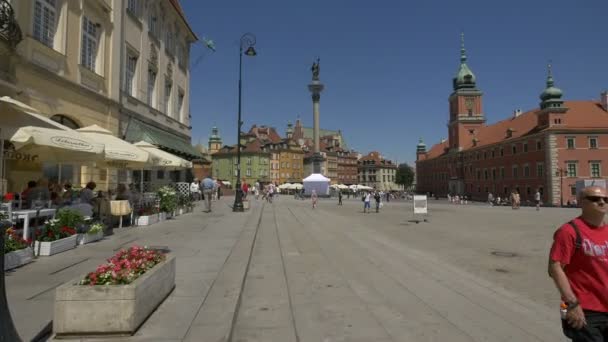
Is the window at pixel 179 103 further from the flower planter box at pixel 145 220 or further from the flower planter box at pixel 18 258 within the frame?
the flower planter box at pixel 18 258

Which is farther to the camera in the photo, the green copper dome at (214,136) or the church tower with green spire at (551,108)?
the green copper dome at (214,136)

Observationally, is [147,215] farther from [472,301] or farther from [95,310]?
[472,301]

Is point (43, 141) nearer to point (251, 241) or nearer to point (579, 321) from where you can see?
point (251, 241)

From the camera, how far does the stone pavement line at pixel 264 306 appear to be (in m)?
4.26

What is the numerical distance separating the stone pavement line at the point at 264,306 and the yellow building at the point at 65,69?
9464 millimetres

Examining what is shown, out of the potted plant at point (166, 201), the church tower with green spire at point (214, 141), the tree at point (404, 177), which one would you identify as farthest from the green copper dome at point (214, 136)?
the potted plant at point (166, 201)

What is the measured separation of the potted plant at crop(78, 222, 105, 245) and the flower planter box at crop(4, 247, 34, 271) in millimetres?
1843

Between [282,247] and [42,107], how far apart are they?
954 centimetres

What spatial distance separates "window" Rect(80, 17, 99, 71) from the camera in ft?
51.7

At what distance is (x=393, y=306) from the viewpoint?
17.4 feet

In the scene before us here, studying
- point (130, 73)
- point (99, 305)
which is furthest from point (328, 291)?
point (130, 73)

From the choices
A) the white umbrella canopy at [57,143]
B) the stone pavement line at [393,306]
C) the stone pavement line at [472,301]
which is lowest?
the stone pavement line at [472,301]

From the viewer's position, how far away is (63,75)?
46.1 ft

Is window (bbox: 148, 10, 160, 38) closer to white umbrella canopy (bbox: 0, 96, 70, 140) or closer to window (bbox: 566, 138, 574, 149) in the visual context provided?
white umbrella canopy (bbox: 0, 96, 70, 140)
